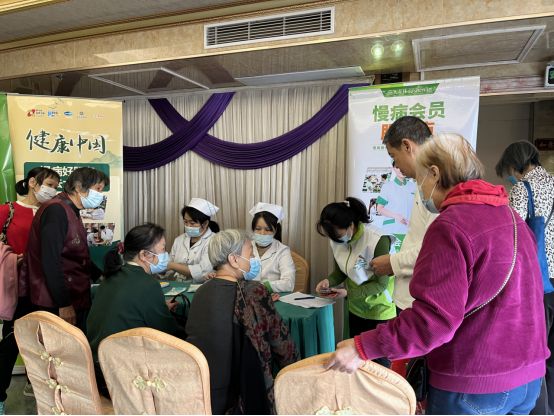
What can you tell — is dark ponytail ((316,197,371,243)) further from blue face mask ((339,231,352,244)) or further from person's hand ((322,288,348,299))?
person's hand ((322,288,348,299))

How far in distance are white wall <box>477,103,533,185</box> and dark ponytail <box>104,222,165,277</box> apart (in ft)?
14.6

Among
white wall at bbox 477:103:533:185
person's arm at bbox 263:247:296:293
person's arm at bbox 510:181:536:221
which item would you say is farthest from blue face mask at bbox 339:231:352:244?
white wall at bbox 477:103:533:185

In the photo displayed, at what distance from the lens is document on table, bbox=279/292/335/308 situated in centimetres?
221

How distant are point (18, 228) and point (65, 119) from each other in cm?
119

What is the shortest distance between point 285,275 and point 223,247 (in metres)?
1.25

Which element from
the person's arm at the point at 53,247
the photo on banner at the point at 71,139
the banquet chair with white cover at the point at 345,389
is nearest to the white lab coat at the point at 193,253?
the photo on banner at the point at 71,139

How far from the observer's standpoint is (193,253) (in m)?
3.27

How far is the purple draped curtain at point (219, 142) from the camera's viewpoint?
3557mm

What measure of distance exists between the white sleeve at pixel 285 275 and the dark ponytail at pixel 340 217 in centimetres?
55

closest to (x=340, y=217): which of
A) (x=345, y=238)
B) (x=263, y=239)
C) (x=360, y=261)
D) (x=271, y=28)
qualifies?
(x=345, y=238)

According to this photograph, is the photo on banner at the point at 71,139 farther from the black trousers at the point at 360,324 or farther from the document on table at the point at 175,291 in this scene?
the black trousers at the point at 360,324

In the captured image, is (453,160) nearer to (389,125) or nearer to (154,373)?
(154,373)

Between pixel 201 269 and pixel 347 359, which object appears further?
pixel 201 269

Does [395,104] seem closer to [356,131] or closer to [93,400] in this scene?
[356,131]
